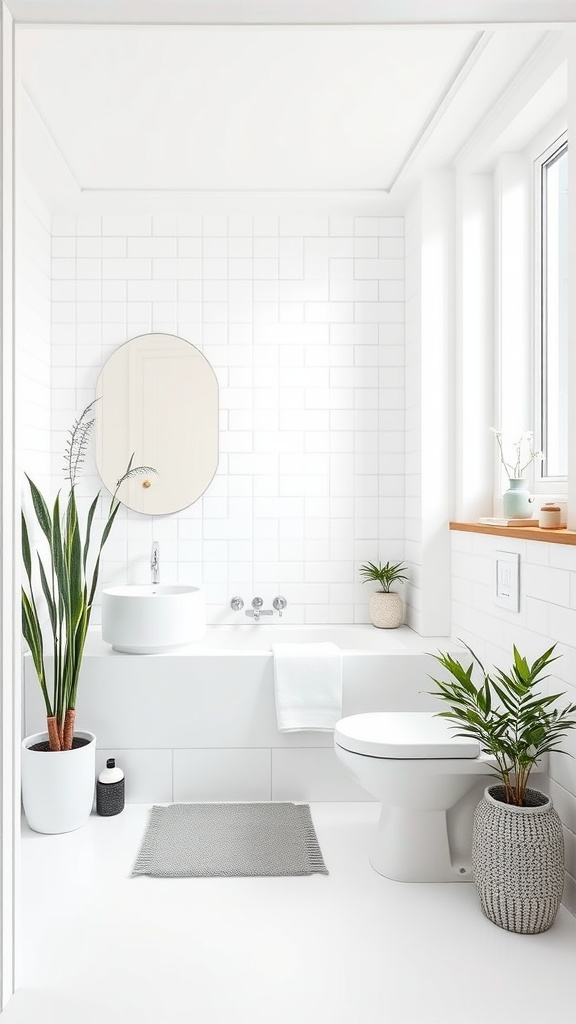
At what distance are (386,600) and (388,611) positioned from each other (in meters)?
0.05

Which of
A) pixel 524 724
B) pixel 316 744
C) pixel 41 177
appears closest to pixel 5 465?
pixel 524 724

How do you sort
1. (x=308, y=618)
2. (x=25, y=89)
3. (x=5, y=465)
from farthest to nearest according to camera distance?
(x=308, y=618)
(x=25, y=89)
(x=5, y=465)

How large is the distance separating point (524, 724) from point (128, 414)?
236 cm

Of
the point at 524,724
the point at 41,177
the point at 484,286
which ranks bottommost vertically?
the point at 524,724

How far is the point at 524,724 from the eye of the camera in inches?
82.0

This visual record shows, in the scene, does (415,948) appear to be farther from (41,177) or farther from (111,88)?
(41,177)

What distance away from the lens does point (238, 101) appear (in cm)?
269

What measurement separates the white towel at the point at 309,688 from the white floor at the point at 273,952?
20.8 inches

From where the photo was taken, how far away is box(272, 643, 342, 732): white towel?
2859mm

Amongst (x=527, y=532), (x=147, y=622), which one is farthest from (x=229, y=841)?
(x=527, y=532)

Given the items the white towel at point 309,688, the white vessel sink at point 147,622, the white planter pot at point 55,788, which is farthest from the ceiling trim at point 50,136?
the white planter pot at point 55,788

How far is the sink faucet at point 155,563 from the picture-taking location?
3.57 meters

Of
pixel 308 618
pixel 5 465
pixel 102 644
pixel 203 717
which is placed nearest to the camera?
pixel 5 465

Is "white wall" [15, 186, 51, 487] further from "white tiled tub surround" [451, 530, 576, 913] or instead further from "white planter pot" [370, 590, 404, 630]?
"white tiled tub surround" [451, 530, 576, 913]
